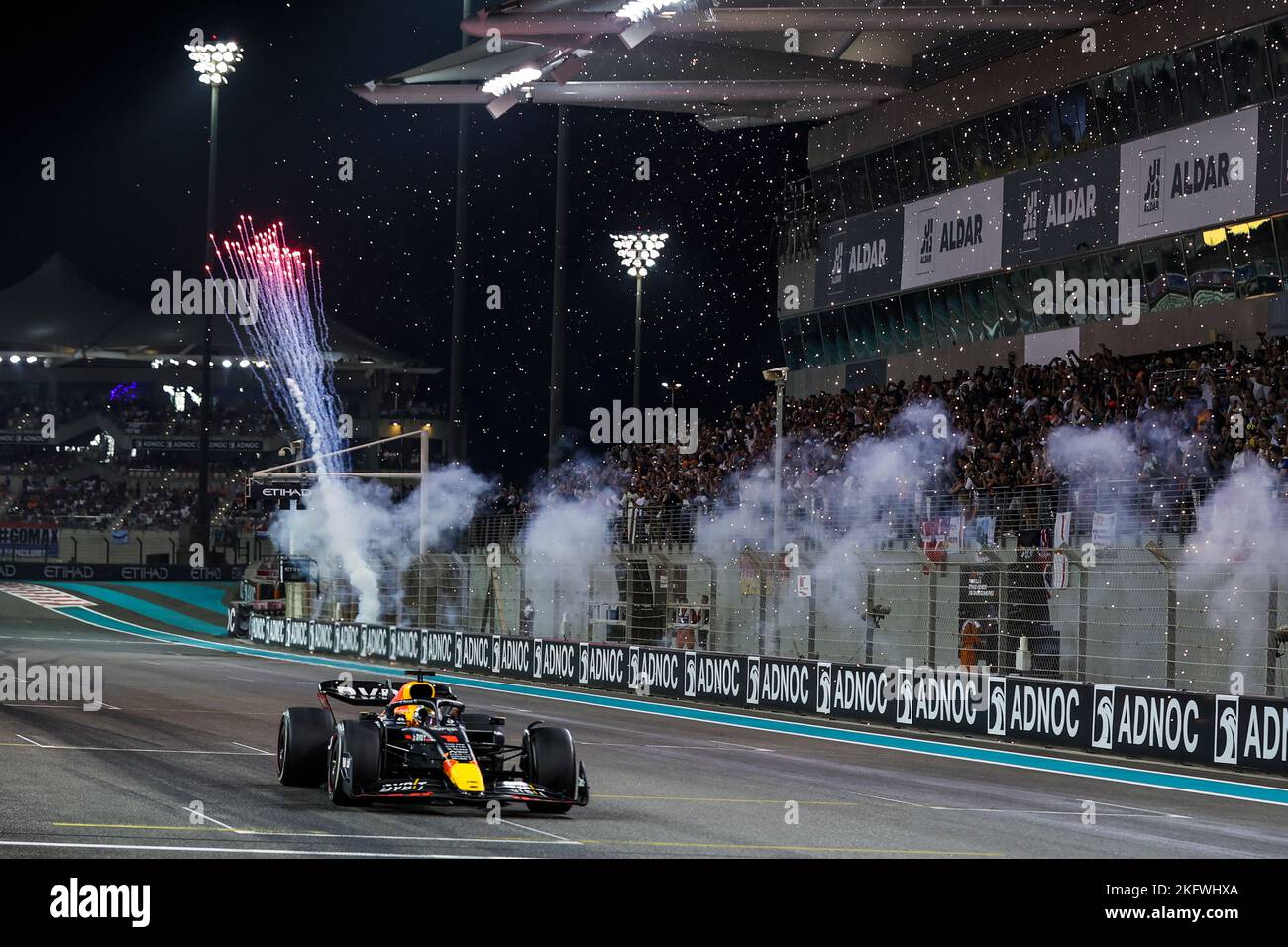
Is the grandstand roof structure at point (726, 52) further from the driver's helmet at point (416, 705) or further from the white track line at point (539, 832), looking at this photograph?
the white track line at point (539, 832)

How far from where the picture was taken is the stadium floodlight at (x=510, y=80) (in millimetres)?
33000

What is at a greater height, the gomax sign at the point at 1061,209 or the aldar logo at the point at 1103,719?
the gomax sign at the point at 1061,209

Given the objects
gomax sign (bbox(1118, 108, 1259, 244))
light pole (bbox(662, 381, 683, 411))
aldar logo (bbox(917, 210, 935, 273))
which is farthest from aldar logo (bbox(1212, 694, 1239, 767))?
light pole (bbox(662, 381, 683, 411))

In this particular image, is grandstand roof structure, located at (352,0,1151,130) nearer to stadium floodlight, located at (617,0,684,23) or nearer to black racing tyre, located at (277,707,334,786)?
stadium floodlight, located at (617,0,684,23)

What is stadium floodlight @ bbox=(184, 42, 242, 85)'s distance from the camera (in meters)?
53.5

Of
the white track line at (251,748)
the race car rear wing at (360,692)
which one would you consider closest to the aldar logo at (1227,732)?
the race car rear wing at (360,692)

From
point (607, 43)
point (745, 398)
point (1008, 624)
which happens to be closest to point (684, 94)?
point (607, 43)

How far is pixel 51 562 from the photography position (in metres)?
61.1

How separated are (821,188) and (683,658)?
20263 mm

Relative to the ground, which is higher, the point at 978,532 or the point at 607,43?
the point at 607,43

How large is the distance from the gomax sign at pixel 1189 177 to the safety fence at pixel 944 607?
1022cm

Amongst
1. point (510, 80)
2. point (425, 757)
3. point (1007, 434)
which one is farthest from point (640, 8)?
point (425, 757)

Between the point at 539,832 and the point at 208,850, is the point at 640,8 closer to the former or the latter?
the point at 539,832
